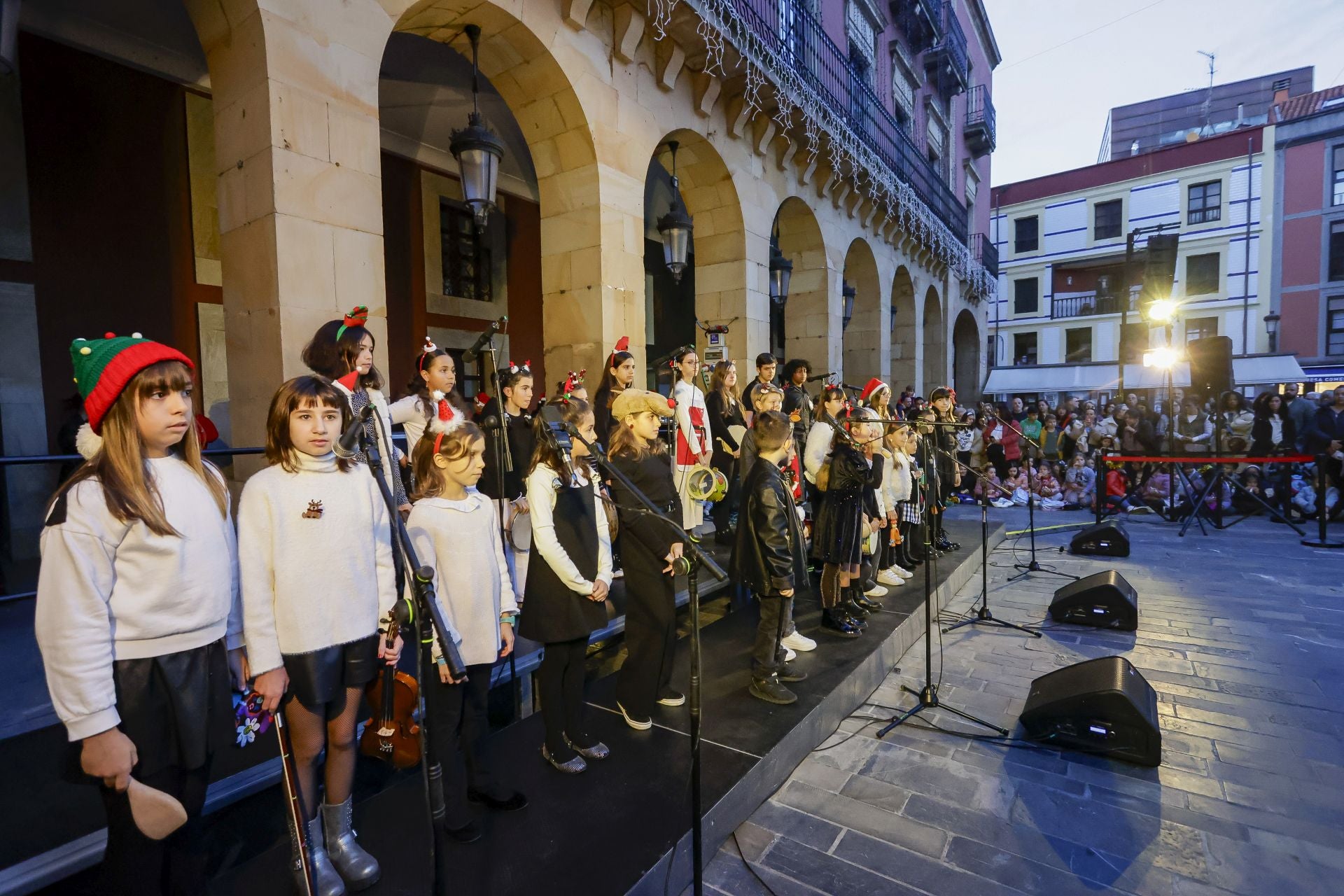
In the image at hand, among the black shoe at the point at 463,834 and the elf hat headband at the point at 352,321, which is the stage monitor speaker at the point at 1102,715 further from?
the elf hat headband at the point at 352,321

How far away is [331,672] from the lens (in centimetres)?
223

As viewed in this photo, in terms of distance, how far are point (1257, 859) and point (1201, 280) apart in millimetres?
33335

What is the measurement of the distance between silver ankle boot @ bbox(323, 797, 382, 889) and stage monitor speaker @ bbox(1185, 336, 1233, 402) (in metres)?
14.8

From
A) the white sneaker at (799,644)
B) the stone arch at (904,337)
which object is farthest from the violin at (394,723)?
the stone arch at (904,337)

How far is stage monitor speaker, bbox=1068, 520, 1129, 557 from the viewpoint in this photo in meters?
8.22

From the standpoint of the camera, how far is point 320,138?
4297 millimetres

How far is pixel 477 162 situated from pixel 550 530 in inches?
150

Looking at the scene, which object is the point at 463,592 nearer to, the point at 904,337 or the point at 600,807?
the point at 600,807

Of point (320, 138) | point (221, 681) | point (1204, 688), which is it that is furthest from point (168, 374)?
point (1204, 688)

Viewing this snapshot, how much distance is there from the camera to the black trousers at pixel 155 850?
178 centimetres

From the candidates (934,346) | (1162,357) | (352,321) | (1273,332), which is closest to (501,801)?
(352,321)

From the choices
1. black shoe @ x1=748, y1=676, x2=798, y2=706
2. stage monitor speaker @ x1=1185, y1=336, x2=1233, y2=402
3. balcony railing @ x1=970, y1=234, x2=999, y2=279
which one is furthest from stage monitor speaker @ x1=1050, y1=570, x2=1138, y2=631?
balcony railing @ x1=970, y1=234, x2=999, y2=279

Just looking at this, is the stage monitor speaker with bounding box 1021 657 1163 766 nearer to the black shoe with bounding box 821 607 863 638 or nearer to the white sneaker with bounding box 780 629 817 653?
the black shoe with bounding box 821 607 863 638

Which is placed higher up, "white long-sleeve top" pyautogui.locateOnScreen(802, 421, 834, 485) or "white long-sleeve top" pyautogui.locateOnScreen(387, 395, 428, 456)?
"white long-sleeve top" pyautogui.locateOnScreen(387, 395, 428, 456)
